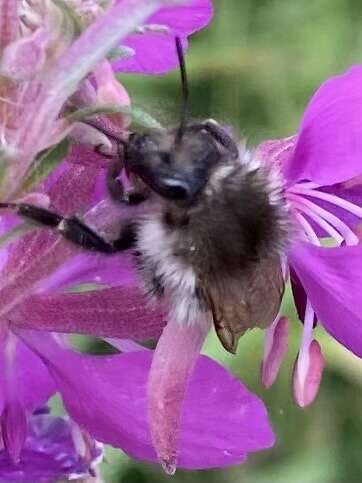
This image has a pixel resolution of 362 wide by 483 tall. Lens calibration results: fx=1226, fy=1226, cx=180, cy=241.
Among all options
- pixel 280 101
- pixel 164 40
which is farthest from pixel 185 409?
pixel 280 101

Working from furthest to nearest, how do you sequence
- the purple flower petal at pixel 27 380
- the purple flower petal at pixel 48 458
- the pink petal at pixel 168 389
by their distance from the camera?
1. the purple flower petal at pixel 48 458
2. the purple flower petal at pixel 27 380
3. the pink petal at pixel 168 389

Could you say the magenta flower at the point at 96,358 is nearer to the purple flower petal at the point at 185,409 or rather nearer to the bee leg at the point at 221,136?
the purple flower petal at the point at 185,409

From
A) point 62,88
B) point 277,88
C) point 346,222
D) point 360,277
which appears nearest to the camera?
point 62,88

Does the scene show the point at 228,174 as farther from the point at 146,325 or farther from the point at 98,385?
the point at 98,385

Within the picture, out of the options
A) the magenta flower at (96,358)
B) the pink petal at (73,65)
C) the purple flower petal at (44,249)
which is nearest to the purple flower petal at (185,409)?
the magenta flower at (96,358)

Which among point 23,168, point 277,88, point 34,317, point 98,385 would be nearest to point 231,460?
point 98,385

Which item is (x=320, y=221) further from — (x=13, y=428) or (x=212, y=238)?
(x=13, y=428)
